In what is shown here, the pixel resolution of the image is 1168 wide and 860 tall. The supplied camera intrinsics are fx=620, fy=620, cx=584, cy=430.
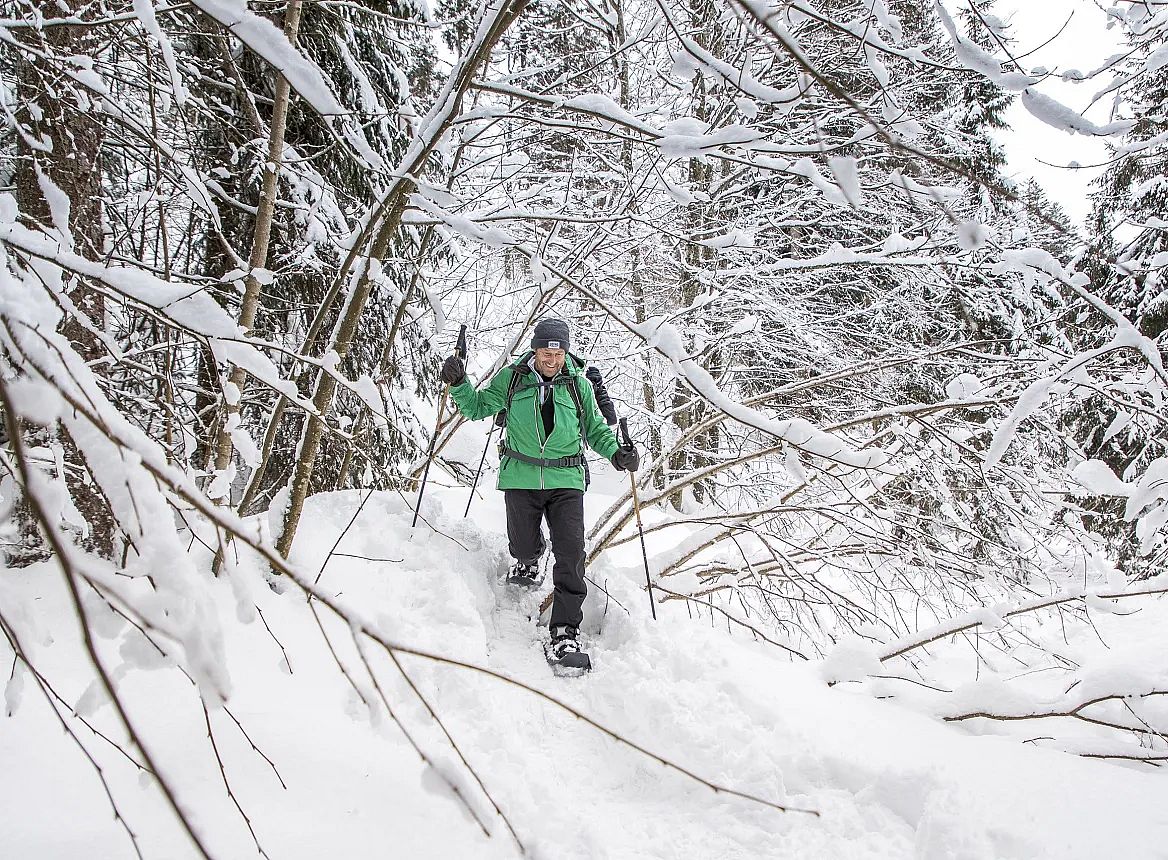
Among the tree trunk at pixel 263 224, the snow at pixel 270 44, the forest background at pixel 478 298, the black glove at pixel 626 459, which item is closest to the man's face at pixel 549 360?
the forest background at pixel 478 298

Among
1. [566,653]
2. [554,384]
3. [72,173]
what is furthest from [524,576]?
[72,173]

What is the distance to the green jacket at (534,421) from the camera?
367 cm

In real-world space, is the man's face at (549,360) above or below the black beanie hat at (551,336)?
below

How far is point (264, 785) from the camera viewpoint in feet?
5.65

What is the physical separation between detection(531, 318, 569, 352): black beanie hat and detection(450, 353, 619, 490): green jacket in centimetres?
19

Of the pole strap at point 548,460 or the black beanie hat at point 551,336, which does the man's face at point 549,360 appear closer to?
the black beanie hat at point 551,336

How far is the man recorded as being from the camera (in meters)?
3.61

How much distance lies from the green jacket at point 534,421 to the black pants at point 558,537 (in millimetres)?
91

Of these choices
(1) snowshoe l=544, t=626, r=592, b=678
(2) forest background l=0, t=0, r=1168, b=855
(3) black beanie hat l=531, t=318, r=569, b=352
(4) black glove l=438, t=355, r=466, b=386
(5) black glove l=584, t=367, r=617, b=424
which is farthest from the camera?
(5) black glove l=584, t=367, r=617, b=424

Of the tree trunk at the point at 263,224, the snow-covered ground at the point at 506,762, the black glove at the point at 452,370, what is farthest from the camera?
the black glove at the point at 452,370

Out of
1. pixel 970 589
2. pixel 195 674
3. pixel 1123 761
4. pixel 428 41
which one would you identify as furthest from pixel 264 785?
pixel 428 41

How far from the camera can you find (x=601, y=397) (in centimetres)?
413

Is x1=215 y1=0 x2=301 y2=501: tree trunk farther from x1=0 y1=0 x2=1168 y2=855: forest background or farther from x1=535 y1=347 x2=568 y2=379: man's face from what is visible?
x1=535 y1=347 x2=568 y2=379: man's face

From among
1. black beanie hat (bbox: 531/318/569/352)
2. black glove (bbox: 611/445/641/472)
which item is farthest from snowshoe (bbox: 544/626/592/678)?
black beanie hat (bbox: 531/318/569/352)
